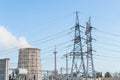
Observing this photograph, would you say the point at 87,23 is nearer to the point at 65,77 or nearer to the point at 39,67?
the point at 65,77

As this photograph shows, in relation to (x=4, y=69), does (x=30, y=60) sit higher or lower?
higher

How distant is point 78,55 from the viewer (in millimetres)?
48312

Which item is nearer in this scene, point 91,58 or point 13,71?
point 91,58

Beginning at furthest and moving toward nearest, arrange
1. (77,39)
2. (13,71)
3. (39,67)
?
1. (39,67)
2. (13,71)
3. (77,39)

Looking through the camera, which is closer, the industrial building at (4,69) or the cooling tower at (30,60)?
the industrial building at (4,69)

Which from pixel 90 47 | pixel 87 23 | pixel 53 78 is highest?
pixel 87 23

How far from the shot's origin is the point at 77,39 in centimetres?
4822

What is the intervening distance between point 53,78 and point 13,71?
817 inches

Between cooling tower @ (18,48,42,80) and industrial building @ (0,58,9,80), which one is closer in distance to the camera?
industrial building @ (0,58,9,80)

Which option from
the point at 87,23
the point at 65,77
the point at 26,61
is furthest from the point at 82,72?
the point at 26,61

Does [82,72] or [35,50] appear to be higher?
[35,50]

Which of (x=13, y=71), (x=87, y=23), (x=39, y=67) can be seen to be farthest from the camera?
(x=39, y=67)

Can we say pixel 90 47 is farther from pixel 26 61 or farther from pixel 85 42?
pixel 26 61

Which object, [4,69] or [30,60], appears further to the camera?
[30,60]
